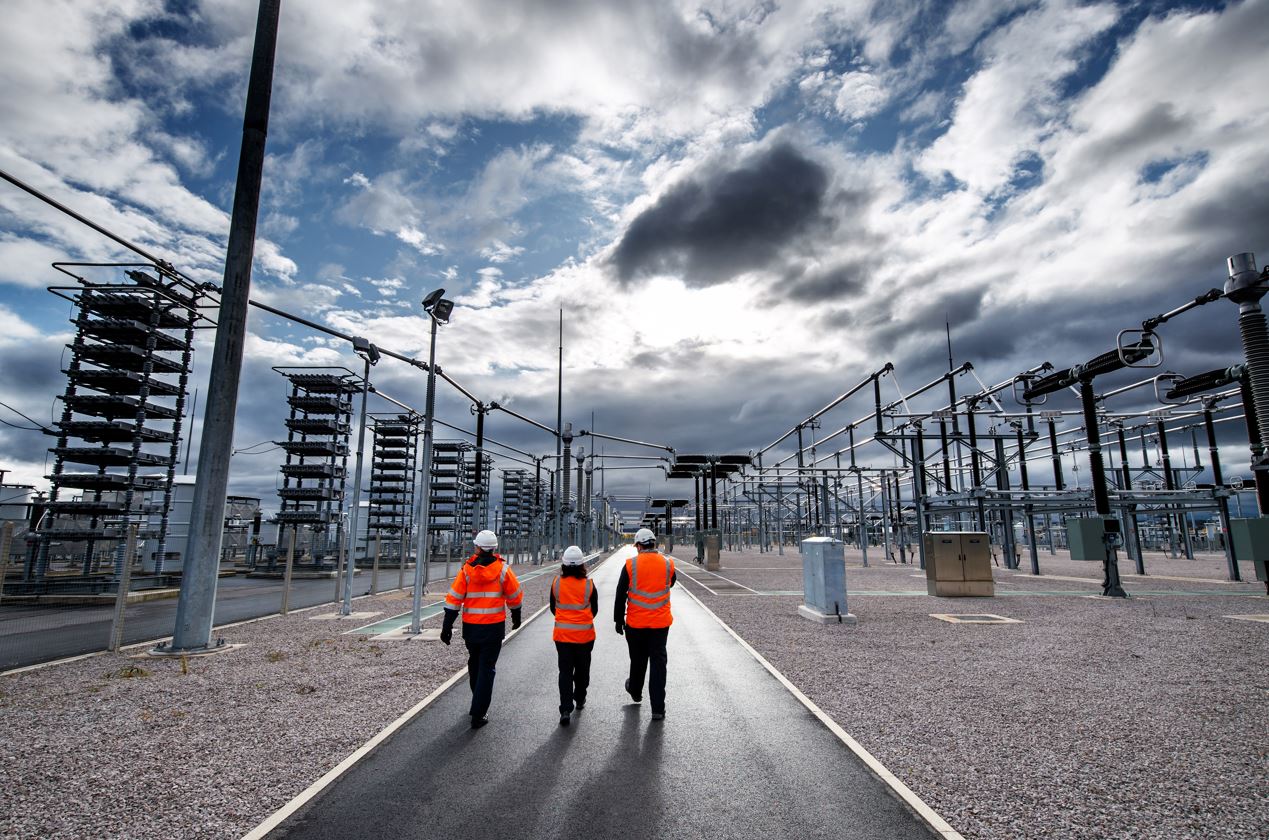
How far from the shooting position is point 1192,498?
23.1m

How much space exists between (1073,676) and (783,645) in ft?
14.3

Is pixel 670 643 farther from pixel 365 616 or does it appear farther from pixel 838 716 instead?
pixel 365 616

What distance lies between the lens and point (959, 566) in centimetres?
1884

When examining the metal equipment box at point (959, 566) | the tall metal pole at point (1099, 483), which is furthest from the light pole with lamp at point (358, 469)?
the tall metal pole at point (1099, 483)

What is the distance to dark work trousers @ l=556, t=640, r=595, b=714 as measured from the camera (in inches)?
273

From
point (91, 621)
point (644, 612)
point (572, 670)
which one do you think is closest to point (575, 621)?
point (572, 670)

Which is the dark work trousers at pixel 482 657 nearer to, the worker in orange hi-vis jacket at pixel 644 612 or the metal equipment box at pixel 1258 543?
the worker in orange hi-vis jacket at pixel 644 612

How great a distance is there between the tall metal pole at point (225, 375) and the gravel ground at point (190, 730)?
1074 millimetres

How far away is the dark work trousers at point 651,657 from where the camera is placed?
712 centimetres

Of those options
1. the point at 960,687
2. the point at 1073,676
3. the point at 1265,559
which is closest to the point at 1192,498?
the point at 1265,559

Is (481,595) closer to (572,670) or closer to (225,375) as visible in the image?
(572,670)

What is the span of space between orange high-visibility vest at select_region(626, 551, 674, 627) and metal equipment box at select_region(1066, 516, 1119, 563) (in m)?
17.1

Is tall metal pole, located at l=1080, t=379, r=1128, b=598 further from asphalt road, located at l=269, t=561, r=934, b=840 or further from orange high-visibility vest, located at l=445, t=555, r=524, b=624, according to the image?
orange high-visibility vest, located at l=445, t=555, r=524, b=624

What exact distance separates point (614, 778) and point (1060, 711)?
17.4ft
